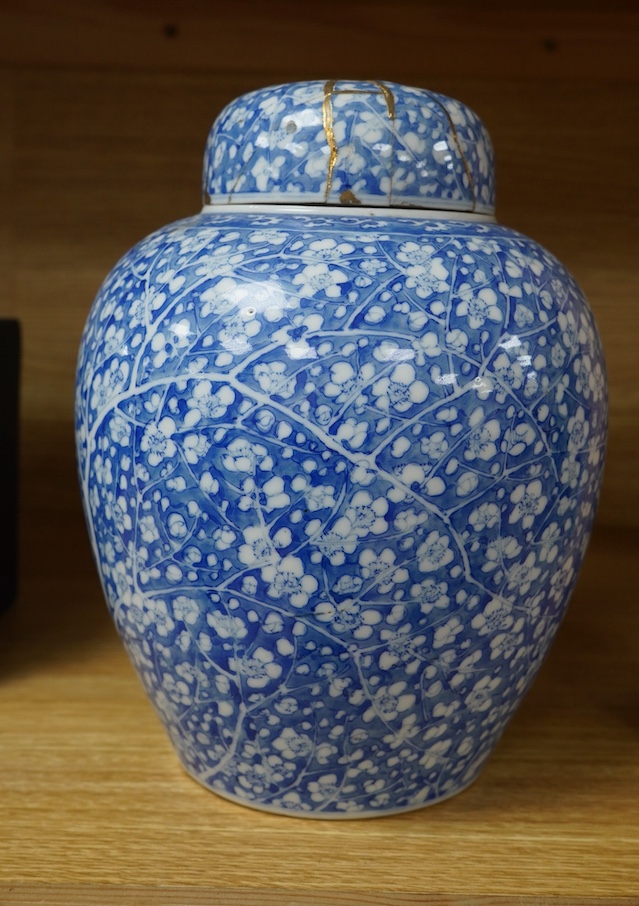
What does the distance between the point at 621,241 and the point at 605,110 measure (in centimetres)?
13

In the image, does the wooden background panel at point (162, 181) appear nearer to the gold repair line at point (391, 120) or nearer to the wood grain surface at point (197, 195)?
the wood grain surface at point (197, 195)

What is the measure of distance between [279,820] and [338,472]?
237mm

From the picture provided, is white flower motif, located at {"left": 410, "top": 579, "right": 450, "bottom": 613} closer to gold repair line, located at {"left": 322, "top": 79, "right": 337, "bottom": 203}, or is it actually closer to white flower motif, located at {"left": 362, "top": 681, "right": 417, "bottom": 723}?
white flower motif, located at {"left": 362, "top": 681, "right": 417, "bottom": 723}

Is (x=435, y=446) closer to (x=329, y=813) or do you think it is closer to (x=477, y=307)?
(x=477, y=307)

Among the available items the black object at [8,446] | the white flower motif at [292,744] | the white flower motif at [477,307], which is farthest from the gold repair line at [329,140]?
the black object at [8,446]

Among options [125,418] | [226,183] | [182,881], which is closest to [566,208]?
[226,183]

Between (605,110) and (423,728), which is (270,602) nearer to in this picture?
(423,728)

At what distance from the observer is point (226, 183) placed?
63 centimetres

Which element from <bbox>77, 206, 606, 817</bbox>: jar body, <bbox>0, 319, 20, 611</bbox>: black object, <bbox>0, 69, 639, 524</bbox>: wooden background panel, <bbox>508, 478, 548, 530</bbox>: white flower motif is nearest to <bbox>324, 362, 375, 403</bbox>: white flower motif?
<bbox>77, 206, 606, 817</bbox>: jar body

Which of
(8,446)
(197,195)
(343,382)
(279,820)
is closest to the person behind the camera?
(343,382)

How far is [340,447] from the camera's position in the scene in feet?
1.76

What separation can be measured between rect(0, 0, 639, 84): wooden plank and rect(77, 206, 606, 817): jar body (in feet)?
1.55

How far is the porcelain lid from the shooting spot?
0.60m

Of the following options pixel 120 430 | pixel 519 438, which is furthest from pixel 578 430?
pixel 120 430
